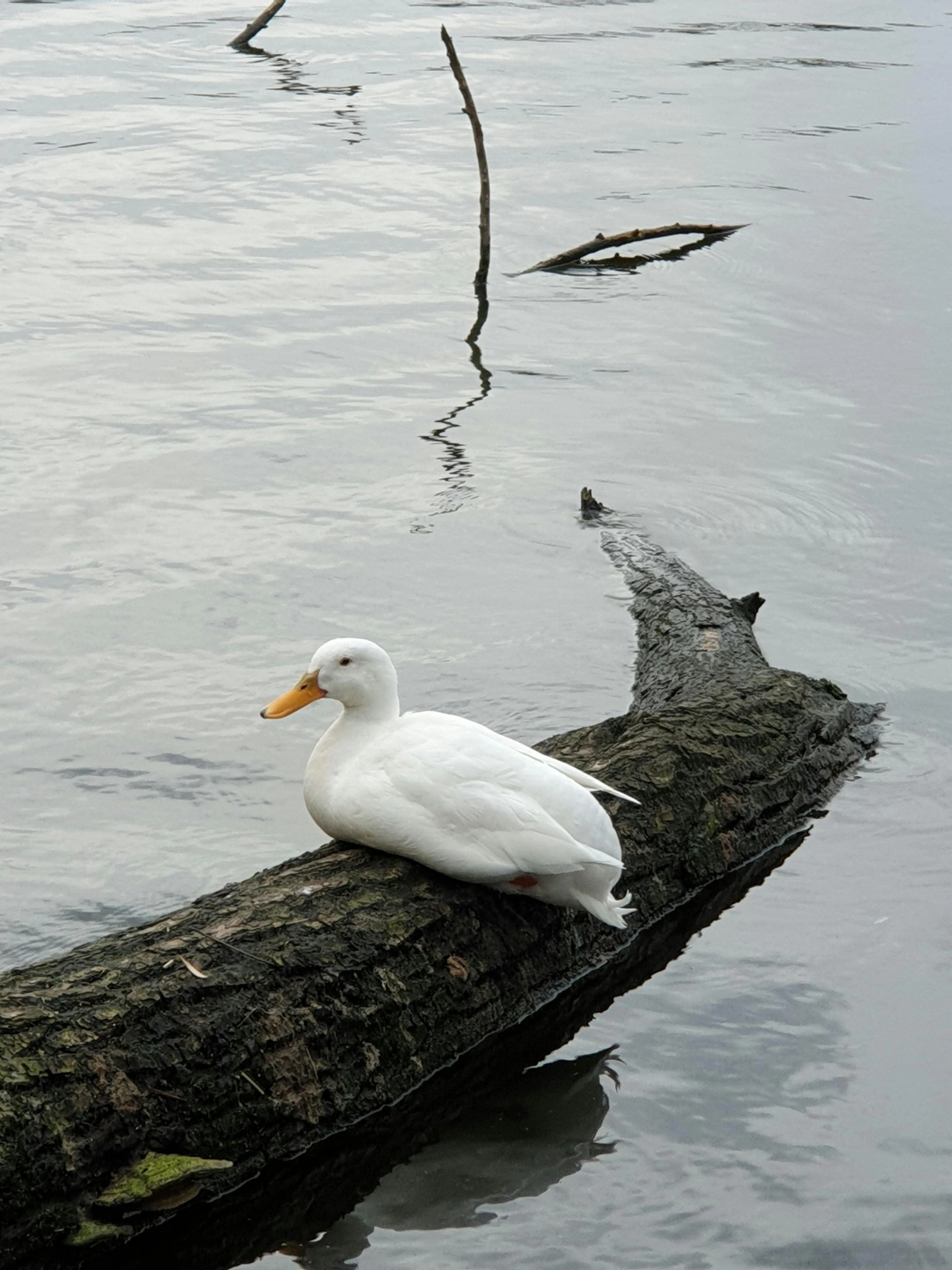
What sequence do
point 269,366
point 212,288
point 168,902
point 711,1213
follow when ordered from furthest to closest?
point 212,288 < point 269,366 < point 168,902 < point 711,1213

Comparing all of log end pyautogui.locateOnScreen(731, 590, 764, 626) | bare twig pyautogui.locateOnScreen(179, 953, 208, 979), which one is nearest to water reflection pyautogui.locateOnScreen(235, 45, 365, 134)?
log end pyautogui.locateOnScreen(731, 590, 764, 626)

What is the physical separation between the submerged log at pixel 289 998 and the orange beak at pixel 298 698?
574 millimetres

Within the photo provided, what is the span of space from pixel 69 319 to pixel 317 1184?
11.7m

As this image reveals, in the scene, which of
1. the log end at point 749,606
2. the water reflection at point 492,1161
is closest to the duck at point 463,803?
the water reflection at point 492,1161

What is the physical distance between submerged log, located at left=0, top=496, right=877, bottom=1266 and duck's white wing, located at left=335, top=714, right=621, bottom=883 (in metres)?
0.17

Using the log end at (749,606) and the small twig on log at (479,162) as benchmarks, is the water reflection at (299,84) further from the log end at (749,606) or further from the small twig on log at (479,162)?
the log end at (749,606)

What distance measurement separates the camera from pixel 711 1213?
4.53 meters

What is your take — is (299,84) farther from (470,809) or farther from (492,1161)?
(492,1161)

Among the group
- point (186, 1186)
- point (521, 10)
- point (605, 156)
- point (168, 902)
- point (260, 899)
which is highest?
point (521, 10)

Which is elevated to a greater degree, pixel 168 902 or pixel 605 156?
pixel 605 156

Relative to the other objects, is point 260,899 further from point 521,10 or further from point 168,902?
point 521,10

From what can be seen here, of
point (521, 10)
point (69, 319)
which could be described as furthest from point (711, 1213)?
point (521, 10)

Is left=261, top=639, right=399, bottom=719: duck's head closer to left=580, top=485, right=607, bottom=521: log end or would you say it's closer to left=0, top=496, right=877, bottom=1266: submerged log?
left=0, top=496, right=877, bottom=1266: submerged log

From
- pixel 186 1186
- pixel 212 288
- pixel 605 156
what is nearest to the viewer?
pixel 186 1186
